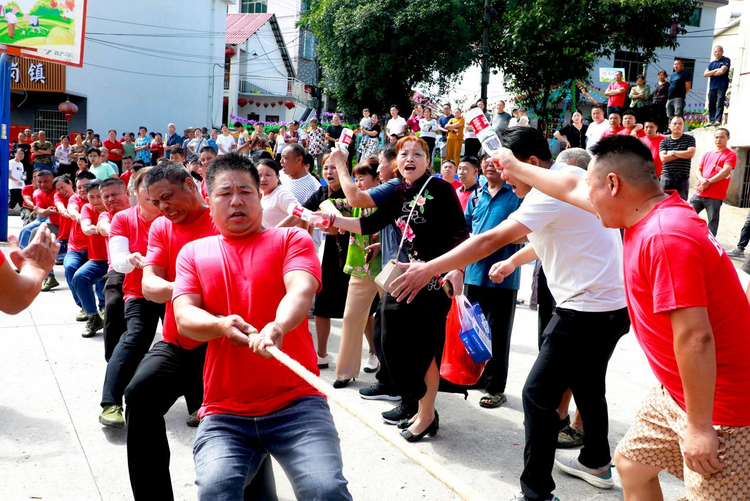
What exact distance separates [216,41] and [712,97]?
1039 inches

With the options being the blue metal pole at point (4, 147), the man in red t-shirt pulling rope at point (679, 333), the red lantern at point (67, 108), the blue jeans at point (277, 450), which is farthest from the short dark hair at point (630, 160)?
the red lantern at point (67, 108)

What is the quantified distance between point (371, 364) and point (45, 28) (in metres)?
9.73

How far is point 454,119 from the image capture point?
1645cm

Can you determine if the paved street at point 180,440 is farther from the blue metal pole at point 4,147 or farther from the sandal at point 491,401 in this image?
the blue metal pole at point 4,147

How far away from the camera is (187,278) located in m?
2.68

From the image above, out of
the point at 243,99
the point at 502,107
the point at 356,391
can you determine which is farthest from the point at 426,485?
the point at 243,99

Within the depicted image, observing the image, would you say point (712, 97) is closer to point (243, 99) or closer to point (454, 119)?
Answer: point (454, 119)

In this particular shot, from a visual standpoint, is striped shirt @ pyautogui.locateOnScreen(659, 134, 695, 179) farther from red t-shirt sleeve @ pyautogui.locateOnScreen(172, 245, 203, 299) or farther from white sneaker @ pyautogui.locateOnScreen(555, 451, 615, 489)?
red t-shirt sleeve @ pyautogui.locateOnScreen(172, 245, 203, 299)

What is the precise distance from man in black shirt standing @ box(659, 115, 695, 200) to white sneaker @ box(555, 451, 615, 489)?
24.8ft

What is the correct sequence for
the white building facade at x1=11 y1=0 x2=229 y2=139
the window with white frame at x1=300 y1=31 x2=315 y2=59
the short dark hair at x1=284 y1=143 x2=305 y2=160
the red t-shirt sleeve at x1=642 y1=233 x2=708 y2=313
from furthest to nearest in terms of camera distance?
the window with white frame at x1=300 y1=31 x2=315 y2=59 → the white building facade at x1=11 y1=0 x2=229 y2=139 → the short dark hair at x1=284 y1=143 x2=305 y2=160 → the red t-shirt sleeve at x1=642 y1=233 x2=708 y2=313

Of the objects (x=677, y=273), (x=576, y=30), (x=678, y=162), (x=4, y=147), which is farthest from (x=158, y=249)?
(x=576, y=30)

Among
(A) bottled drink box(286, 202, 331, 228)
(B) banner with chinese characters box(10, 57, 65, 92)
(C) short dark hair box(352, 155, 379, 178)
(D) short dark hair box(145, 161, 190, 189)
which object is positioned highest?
(B) banner with chinese characters box(10, 57, 65, 92)

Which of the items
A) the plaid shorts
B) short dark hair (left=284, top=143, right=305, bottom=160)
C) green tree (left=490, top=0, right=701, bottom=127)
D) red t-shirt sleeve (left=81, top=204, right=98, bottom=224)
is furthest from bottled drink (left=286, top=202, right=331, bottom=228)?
green tree (left=490, top=0, right=701, bottom=127)

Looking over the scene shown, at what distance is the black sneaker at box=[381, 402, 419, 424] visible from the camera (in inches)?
183
